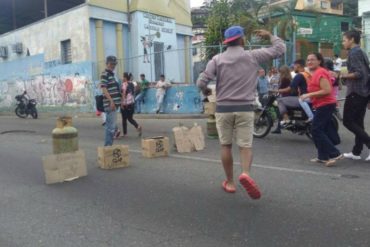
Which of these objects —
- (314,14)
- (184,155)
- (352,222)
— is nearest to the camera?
(352,222)

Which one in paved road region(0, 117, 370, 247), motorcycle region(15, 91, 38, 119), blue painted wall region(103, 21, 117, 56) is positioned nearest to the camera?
paved road region(0, 117, 370, 247)

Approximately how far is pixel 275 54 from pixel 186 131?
4116 millimetres

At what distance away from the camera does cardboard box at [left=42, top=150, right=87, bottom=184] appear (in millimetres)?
6950

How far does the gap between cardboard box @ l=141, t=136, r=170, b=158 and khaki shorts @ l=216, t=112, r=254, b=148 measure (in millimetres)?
3312

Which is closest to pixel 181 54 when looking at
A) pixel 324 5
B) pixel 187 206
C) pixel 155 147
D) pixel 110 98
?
pixel 110 98

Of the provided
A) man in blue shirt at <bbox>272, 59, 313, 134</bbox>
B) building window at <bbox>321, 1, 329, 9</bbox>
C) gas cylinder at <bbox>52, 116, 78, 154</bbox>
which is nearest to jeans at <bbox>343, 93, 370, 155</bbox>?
man in blue shirt at <bbox>272, 59, 313, 134</bbox>

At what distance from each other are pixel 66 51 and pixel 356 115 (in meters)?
19.5

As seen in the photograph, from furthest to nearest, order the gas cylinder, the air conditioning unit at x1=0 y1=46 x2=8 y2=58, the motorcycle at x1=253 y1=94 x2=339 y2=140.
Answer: the air conditioning unit at x1=0 y1=46 x2=8 y2=58 → the motorcycle at x1=253 y1=94 x2=339 y2=140 → the gas cylinder

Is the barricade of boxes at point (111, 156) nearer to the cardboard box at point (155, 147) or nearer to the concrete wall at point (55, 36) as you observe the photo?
the cardboard box at point (155, 147)

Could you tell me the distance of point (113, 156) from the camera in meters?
7.96

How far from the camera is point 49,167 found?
276 inches

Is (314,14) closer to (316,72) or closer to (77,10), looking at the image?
(77,10)

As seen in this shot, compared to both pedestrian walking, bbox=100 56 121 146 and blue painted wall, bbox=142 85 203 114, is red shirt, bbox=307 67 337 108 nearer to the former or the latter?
pedestrian walking, bbox=100 56 121 146

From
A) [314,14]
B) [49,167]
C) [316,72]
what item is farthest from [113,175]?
[314,14]
